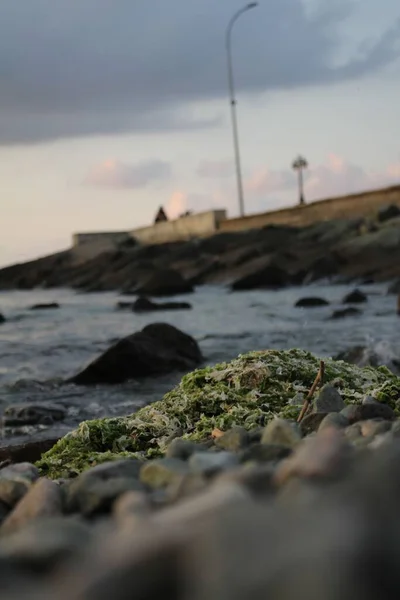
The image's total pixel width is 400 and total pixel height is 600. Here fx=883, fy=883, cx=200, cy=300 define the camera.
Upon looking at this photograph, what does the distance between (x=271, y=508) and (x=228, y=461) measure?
576mm

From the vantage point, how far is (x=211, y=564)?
52.7 inches

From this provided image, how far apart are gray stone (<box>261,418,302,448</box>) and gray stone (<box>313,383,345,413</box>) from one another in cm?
117

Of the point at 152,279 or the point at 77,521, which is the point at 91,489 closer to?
the point at 77,521

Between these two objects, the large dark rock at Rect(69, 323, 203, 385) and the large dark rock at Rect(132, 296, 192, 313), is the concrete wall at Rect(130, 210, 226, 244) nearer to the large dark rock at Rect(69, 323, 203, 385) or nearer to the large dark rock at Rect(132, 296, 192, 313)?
the large dark rock at Rect(132, 296, 192, 313)

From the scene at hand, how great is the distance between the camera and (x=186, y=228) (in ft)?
167

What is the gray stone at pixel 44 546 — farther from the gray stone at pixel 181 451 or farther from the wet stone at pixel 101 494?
the gray stone at pixel 181 451

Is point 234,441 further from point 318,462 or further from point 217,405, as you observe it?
point 217,405

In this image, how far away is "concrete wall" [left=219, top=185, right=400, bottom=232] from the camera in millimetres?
36875

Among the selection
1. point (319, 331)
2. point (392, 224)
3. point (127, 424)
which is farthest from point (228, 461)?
point (392, 224)

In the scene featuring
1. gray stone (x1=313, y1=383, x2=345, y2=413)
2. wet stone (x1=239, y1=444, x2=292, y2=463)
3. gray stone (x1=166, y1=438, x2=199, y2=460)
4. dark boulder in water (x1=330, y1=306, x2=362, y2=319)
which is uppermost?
wet stone (x1=239, y1=444, x2=292, y2=463)

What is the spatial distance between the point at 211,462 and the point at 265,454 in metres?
0.20

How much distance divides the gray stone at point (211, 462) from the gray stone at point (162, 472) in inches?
1.2

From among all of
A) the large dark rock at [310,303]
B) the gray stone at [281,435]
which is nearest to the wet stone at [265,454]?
the gray stone at [281,435]

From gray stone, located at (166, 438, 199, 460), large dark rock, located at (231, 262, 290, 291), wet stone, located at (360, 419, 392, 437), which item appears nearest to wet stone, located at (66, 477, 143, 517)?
gray stone, located at (166, 438, 199, 460)
